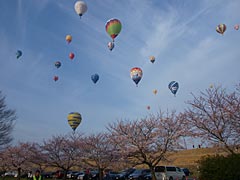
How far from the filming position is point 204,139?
19031 mm

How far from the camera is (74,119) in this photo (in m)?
36.0

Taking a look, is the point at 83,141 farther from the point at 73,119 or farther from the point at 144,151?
the point at 144,151

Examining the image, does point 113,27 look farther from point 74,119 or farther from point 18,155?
point 18,155

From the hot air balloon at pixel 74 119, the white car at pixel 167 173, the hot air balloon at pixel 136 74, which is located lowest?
the white car at pixel 167 173

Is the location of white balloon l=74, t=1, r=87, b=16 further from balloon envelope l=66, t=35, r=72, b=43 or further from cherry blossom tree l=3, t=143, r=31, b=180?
cherry blossom tree l=3, t=143, r=31, b=180

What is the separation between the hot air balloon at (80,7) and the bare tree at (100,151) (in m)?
14.6

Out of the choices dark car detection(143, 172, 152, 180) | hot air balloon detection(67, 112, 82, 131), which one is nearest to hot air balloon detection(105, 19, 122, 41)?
hot air balloon detection(67, 112, 82, 131)

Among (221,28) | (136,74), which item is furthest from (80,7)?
(221,28)

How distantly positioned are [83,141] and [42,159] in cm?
636

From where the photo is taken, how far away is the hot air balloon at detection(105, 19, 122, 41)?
89.7 feet

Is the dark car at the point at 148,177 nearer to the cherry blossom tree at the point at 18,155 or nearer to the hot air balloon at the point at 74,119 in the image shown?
the hot air balloon at the point at 74,119

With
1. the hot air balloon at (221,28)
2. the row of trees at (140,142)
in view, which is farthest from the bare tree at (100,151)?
the hot air balloon at (221,28)

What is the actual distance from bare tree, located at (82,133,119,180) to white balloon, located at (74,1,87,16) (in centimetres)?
1463

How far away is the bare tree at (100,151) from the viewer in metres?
Answer: 32.5
